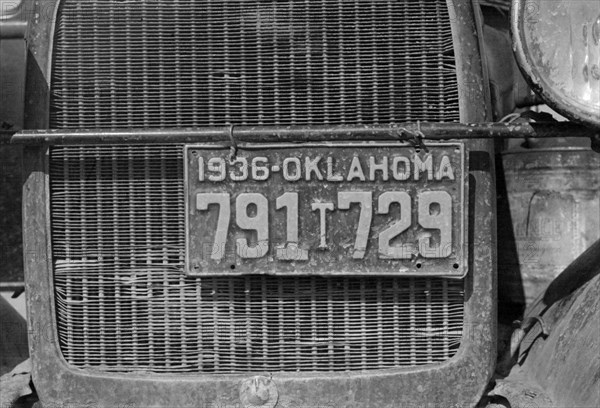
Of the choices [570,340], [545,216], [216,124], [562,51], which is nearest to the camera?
[562,51]

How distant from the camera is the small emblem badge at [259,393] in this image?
237 centimetres

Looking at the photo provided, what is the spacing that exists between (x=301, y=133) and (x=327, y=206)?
0.20 meters

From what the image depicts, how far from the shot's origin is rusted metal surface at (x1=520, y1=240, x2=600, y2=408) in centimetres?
233

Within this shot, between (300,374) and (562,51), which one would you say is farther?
(300,374)

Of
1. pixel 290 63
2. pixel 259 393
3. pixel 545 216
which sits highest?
pixel 290 63

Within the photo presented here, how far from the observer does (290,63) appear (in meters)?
2.37

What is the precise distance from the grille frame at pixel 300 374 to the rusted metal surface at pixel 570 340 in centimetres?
19

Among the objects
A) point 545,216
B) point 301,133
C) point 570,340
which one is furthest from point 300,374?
point 545,216

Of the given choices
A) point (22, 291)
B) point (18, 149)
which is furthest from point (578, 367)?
point (18, 149)

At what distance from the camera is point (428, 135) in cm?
227

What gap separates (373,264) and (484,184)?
39 cm

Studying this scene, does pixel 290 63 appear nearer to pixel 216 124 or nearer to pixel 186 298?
pixel 216 124

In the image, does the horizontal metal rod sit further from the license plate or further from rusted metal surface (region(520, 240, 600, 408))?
rusted metal surface (region(520, 240, 600, 408))

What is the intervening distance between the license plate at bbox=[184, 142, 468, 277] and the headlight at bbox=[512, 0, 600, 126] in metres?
0.29
